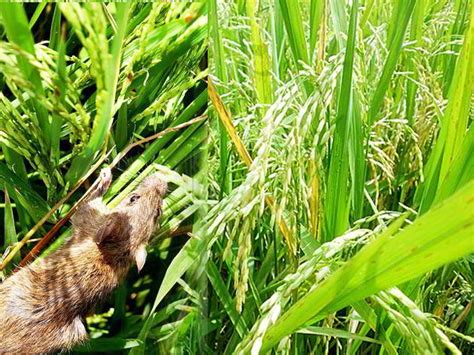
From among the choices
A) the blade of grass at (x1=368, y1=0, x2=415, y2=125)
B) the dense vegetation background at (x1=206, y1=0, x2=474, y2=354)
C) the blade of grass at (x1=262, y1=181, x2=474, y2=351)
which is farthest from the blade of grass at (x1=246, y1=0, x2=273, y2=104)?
the blade of grass at (x1=262, y1=181, x2=474, y2=351)

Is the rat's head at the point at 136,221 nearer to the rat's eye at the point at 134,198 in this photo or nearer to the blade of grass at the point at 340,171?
the rat's eye at the point at 134,198

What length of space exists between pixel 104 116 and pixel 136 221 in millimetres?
103

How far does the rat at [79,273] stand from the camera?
0.55 m

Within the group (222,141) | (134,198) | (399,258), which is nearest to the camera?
(399,258)

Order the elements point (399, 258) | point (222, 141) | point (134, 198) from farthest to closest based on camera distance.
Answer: point (222, 141) < point (134, 198) < point (399, 258)

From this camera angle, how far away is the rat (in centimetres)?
55

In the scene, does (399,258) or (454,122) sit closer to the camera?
(399,258)

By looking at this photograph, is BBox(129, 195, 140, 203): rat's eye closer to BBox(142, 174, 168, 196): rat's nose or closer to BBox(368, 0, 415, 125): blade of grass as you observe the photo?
BBox(142, 174, 168, 196): rat's nose

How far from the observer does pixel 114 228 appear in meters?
0.57

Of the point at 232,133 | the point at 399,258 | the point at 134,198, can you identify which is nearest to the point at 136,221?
the point at 134,198

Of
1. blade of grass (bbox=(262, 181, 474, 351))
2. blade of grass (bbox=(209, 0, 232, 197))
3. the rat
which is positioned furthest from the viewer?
blade of grass (bbox=(209, 0, 232, 197))

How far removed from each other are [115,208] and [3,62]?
0.16 m

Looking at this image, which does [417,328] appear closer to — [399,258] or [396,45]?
[399,258]

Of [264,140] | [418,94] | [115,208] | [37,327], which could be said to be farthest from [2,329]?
[418,94]
